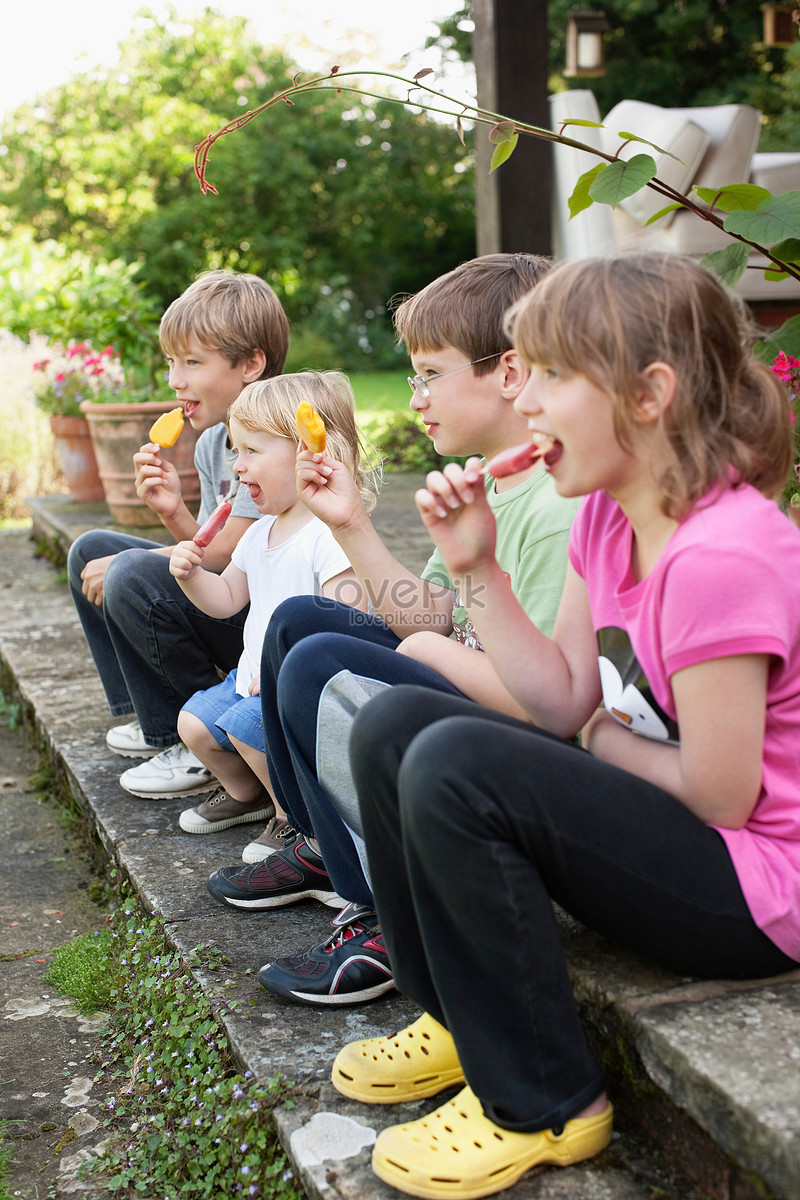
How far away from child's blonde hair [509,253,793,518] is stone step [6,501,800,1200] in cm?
59

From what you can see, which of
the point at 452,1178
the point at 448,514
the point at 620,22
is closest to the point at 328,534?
the point at 448,514

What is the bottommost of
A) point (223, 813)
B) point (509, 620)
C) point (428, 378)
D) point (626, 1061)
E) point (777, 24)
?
point (223, 813)

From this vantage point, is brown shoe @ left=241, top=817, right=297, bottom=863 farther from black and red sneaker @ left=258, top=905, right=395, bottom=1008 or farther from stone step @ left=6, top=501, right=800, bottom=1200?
black and red sneaker @ left=258, top=905, right=395, bottom=1008

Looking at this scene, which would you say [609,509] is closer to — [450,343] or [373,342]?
[450,343]

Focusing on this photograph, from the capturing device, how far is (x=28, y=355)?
6.99 meters

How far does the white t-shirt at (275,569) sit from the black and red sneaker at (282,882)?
376mm

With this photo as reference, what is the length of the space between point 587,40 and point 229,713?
34.9 ft

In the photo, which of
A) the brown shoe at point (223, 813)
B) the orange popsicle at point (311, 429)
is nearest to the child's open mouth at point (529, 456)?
the orange popsicle at point (311, 429)

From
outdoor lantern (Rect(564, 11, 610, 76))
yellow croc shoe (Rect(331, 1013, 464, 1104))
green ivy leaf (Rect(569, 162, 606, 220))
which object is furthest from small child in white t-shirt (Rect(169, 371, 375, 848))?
outdoor lantern (Rect(564, 11, 610, 76))

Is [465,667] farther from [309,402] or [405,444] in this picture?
[405,444]

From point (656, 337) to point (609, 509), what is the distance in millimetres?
267

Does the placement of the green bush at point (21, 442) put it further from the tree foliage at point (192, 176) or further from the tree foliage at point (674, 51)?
the tree foliage at point (674, 51)

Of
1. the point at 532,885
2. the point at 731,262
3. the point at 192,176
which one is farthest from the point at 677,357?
the point at 192,176

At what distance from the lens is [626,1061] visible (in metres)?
1.28
